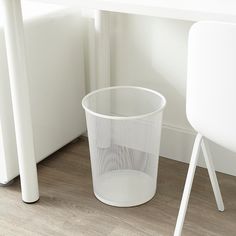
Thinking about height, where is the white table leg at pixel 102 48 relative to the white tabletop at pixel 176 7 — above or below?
below

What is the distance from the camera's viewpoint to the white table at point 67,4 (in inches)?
44.6

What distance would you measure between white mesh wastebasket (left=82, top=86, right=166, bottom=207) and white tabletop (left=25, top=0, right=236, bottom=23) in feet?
1.47

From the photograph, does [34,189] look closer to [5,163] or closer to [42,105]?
[5,163]

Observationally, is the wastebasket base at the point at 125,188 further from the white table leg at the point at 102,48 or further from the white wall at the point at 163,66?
the white table leg at the point at 102,48

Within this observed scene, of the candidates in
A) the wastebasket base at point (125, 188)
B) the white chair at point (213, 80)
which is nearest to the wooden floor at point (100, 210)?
the wastebasket base at point (125, 188)

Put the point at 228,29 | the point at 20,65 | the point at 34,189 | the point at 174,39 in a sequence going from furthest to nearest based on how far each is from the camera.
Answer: the point at 174,39 < the point at 34,189 < the point at 20,65 < the point at 228,29

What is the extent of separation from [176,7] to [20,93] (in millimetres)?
594

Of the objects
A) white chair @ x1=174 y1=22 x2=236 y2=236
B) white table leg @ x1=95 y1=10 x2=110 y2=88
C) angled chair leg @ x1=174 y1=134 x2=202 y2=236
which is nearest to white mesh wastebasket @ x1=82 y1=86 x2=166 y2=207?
white table leg @ x1=95 y1=10 x2=110 y2=88

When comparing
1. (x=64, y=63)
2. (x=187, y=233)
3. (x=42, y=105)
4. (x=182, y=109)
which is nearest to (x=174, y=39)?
(x=182, y=109)

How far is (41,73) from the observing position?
1.74 m

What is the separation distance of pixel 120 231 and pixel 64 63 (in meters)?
0.70

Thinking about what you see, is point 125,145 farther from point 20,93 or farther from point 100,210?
point 20,93

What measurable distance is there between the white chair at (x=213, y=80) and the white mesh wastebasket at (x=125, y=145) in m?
0.43

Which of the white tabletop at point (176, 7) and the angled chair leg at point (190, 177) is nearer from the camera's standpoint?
the white tabletop at point (176, 7)
